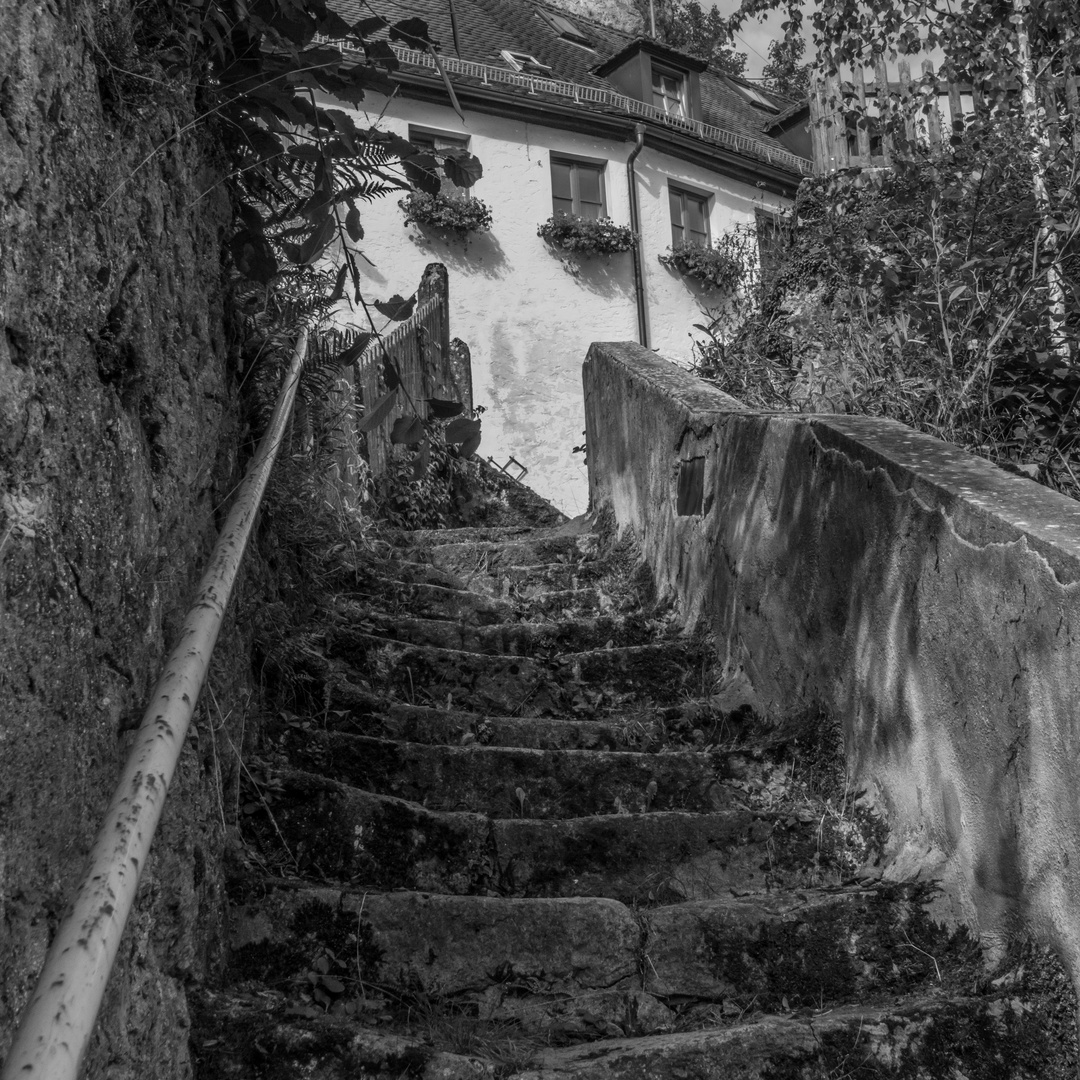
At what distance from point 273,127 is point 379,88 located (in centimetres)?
28

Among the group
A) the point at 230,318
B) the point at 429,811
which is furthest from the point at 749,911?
the point at 230,318

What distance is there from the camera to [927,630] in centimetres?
252

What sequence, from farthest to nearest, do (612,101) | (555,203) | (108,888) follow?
(612,101)
(555,203)
(108,888)

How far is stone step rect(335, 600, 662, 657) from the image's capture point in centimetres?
408

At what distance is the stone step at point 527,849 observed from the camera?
2.59 meters

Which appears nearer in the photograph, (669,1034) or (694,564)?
(669,1034)

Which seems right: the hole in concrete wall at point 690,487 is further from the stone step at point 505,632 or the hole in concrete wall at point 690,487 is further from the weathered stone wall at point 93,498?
the weathered stone wall at point 93,498

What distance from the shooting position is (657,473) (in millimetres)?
5000

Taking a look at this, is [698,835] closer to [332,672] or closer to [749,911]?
[749,911]

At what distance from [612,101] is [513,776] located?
45.8ft

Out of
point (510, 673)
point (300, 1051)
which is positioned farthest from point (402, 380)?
point (300, 1051)

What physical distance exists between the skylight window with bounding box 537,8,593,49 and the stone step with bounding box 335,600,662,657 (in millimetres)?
15693

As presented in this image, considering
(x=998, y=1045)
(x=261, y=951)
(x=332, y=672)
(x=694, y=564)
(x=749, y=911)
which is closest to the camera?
(x=998, y=1045)

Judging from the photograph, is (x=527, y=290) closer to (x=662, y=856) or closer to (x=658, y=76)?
(x=658, y=76)
